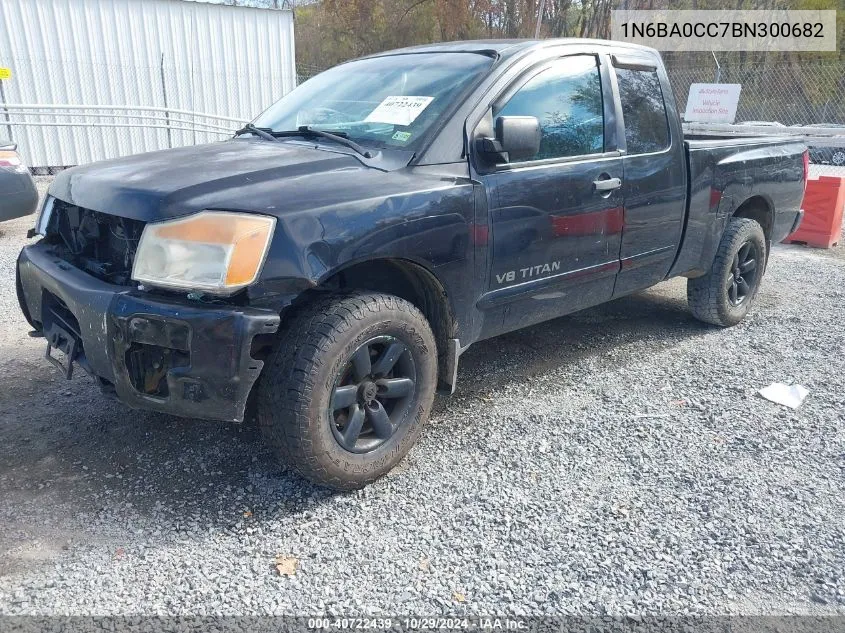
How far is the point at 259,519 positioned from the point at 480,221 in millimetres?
1572

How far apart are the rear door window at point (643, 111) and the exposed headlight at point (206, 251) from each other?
7.78 feet

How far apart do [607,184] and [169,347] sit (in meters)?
2.38

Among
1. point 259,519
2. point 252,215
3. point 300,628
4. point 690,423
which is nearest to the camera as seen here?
point 300,628

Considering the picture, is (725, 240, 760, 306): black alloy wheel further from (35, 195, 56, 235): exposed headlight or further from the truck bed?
(35, 195, 56, 235): exposed headlight

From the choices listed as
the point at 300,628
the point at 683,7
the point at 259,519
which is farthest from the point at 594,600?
the point at 683,7

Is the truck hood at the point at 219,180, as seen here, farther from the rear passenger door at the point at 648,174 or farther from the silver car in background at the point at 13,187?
the silver car in background at the point at 13,187

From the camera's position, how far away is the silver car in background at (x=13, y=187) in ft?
22.3

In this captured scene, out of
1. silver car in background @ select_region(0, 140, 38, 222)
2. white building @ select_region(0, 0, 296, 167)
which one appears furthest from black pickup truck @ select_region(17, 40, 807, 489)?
white building @ select_region(0, 0, 296, 167)

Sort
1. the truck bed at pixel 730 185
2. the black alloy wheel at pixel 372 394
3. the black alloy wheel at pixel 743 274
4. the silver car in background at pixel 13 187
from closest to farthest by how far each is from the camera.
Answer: the black alloy wheel at pixel 372 394 → the truck bed at pixel 730 185 → the black alloy wheel at pixel 743 274 → the silver car in background at pixel 13 187

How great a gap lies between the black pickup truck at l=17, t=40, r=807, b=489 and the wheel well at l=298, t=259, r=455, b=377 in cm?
1

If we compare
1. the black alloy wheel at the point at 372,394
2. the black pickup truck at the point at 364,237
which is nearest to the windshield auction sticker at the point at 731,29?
the black pickup truck at the point at 364,237

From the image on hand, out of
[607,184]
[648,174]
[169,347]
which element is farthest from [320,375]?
[648,174]

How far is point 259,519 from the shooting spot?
268cm

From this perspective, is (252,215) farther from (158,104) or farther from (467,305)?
(158,104)
